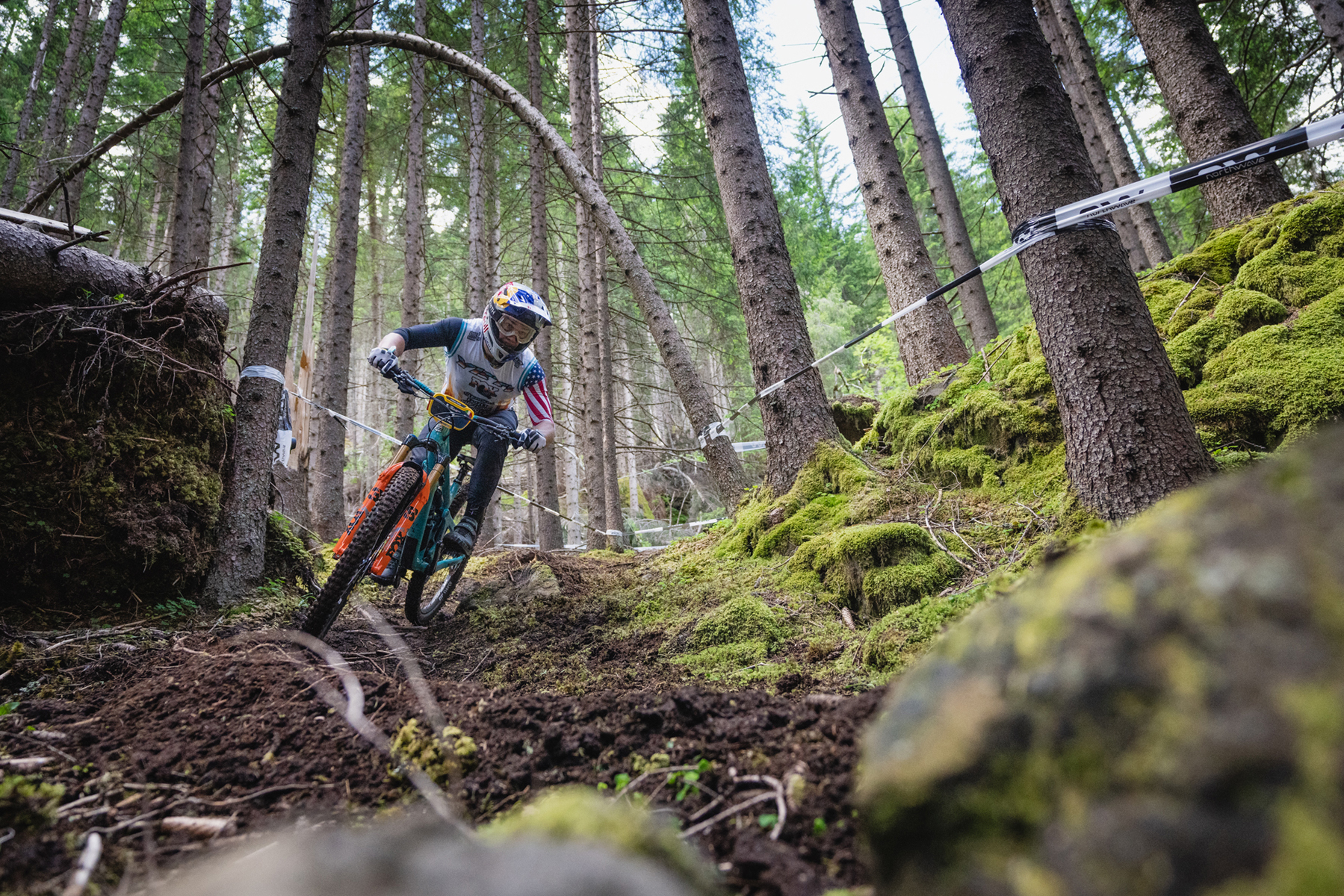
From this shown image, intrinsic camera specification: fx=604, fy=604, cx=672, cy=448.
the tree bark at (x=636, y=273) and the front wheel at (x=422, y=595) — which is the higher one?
the tree bark at (x=636, y=273)

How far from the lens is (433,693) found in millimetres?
2260

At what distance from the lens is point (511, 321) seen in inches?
161

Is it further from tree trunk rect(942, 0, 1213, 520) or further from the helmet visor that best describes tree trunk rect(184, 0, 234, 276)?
tree trunk rect(942, 0, 1213, 520)

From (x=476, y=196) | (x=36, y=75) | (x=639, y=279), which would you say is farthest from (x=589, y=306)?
(x=36, y=75)

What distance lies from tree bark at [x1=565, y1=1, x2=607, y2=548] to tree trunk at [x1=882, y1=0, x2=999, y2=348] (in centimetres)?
578

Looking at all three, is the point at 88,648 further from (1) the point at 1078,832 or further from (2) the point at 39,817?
(1) the point at 1078,832

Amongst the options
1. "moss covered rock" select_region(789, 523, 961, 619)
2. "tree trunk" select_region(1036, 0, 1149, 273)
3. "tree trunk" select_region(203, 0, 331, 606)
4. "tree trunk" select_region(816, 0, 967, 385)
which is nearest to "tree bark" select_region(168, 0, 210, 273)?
"tree trunk" select_region(203, 0, 331, 606)

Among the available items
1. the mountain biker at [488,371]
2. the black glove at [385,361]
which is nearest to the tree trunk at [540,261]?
the mountain biker at [488,371]

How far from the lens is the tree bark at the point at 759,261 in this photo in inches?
185

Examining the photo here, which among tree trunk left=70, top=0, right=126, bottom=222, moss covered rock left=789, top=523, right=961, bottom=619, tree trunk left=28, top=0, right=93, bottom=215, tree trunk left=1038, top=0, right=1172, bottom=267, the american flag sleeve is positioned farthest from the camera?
tree trunk left=28, top=0, right=93, bottom=215

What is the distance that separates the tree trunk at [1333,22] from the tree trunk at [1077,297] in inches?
250

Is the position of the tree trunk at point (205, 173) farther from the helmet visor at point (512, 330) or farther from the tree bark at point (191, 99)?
the helmet visor at point (512, 330)

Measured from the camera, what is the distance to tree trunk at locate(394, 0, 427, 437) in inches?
424

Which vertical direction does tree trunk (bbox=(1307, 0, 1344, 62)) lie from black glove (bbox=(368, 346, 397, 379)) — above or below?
above
